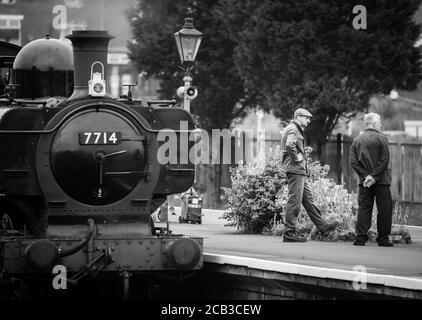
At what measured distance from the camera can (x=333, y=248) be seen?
13.6 m

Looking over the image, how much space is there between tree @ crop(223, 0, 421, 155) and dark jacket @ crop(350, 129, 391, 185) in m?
11.6

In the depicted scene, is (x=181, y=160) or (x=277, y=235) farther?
(x=277, y=235)

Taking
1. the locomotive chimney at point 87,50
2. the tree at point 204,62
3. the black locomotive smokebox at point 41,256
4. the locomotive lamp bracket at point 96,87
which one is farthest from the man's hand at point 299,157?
the tree at point 204,62

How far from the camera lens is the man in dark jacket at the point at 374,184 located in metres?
14.0

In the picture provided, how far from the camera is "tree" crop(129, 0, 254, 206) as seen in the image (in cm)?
3114

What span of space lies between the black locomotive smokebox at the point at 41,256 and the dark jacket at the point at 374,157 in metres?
4.67

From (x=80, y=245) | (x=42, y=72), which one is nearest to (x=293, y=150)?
(x=42, y=72)

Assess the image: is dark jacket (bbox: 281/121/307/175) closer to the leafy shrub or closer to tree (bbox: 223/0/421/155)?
the leafy shrub

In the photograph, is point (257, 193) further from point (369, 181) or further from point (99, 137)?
point (99, 137)

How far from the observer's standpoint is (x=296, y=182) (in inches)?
565

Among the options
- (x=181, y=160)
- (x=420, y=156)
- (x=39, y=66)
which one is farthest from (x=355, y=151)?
(x=420, y=156)

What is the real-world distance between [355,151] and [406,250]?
4.77ft

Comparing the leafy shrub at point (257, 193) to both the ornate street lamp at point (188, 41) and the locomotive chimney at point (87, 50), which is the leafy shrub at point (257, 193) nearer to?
the locomotive chimney at point (87, 50)

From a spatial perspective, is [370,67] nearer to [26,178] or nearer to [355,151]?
[355,151]
